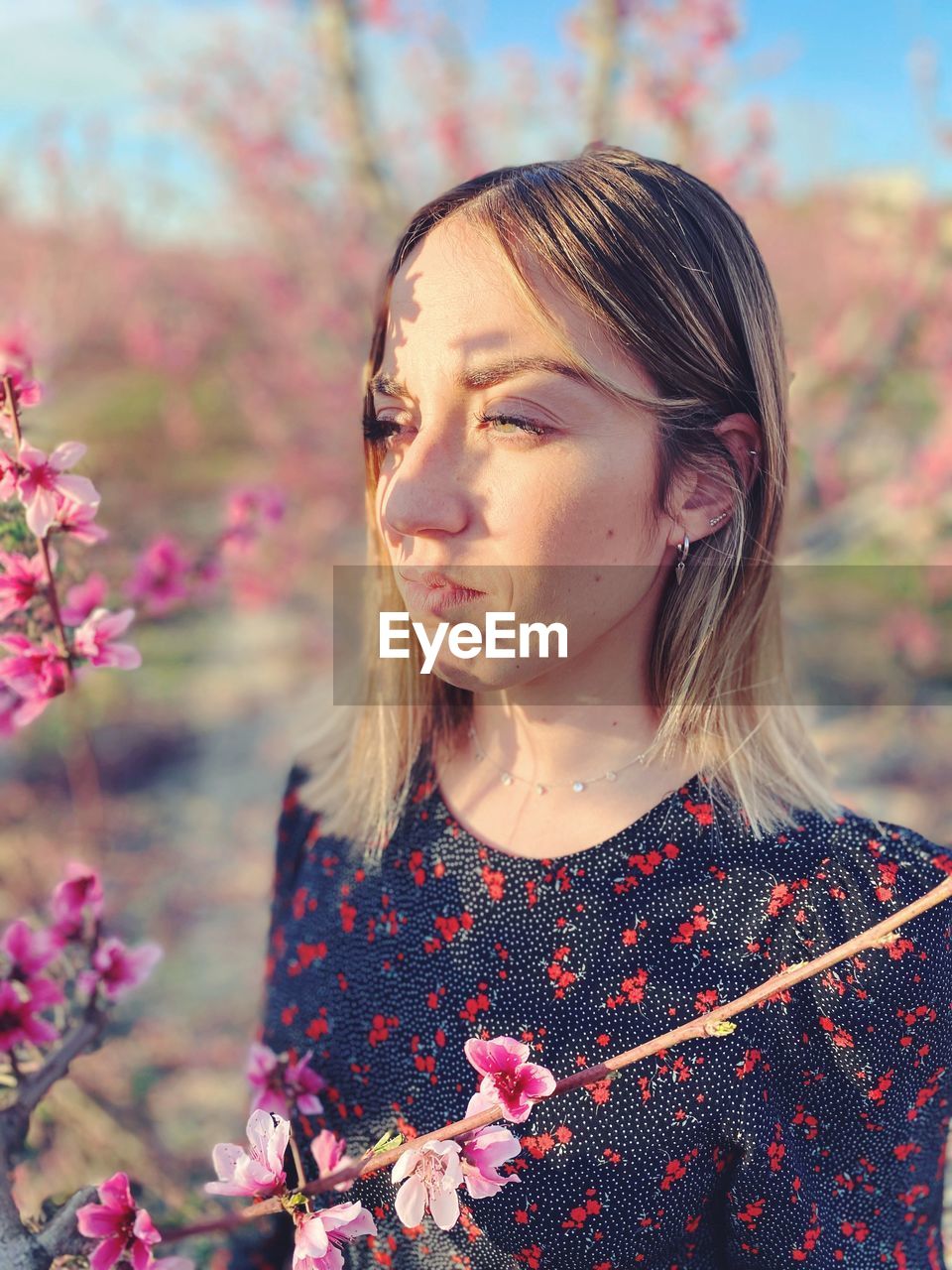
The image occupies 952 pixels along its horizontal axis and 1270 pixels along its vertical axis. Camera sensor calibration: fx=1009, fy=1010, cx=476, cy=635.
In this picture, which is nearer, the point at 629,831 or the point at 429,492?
the point at 429,492

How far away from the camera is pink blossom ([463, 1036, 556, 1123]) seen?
83 cm

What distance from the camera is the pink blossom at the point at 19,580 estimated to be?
3.62ft

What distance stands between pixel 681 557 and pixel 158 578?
0.86 metres

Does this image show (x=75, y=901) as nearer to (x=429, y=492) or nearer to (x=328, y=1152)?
(x=328, y=1152)

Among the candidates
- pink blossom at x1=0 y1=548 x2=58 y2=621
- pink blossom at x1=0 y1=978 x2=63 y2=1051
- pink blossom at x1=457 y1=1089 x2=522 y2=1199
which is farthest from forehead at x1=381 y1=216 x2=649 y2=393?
pink blossom at x1=0 y1=978 x2=63 y2=1051

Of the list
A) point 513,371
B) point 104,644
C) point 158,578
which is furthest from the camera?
point 158,578

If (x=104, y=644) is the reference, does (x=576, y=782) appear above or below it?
below

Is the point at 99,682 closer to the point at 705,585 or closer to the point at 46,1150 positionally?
the point at 46,1150

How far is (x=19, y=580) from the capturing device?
1113 millimetres

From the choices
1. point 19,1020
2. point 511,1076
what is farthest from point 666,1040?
point 19,1020

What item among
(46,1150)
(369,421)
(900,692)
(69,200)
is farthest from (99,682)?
(369,421)

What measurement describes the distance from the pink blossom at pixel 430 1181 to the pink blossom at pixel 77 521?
→ 0.70 m

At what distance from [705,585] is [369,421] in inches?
17.8

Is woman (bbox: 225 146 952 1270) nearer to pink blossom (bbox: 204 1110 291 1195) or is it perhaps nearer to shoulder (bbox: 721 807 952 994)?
shoulder (bbox: 721 807 952 994)
